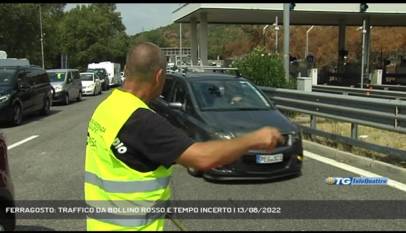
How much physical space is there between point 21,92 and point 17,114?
38.8 inches

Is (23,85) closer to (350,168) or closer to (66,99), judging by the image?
(66,99)

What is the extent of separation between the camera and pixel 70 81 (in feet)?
91.2

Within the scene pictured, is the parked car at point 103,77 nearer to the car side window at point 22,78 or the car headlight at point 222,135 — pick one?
the car side window at point 22,78

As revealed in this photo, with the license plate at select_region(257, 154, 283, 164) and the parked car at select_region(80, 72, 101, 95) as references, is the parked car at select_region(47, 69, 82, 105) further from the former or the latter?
the license plate at select_region(257, 154, 283, 164)

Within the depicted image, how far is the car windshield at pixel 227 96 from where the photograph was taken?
29.9ft

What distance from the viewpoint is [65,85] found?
87.7 feet

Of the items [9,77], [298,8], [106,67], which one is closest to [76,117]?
[9,77]

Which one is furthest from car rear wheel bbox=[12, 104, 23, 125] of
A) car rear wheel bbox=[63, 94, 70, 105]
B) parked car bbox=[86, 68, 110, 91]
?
parked car bbox=[86, 68, 110, 91]

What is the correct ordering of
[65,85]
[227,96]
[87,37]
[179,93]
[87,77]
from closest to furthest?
1. [227,96]
2. [179,93]
3. [65,85]
4. [87,77]
5. [87,37]

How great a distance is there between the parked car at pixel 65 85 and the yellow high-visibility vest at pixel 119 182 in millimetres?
24121

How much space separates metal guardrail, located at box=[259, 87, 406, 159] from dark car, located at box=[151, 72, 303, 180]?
1577 millimetres

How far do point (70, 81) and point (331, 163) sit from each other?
2084cm

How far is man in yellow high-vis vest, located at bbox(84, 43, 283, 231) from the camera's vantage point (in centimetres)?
241

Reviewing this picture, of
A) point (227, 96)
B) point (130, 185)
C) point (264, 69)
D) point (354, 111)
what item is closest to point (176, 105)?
point (227, 96)
